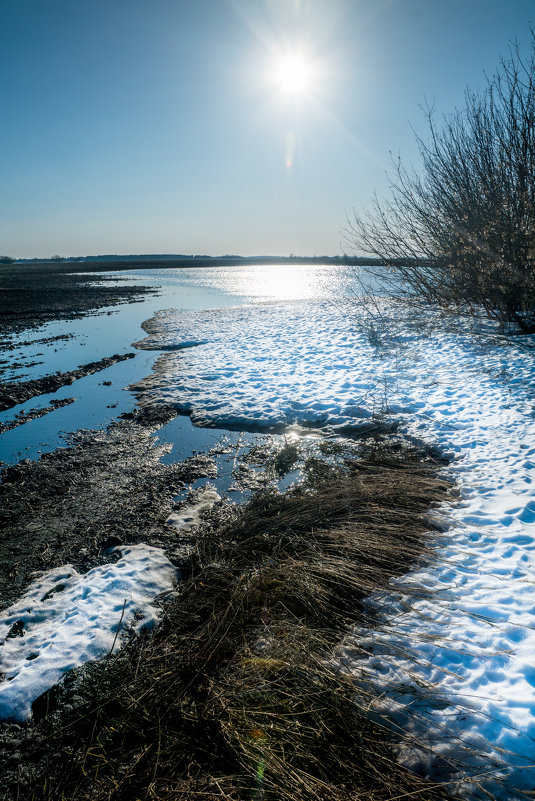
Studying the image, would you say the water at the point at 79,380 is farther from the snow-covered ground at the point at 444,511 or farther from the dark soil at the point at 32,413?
the snow-covered ground at the point at 444,511

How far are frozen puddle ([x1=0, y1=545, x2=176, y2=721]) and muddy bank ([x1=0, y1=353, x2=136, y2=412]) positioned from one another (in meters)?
5.83

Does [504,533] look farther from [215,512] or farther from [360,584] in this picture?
[215,512]

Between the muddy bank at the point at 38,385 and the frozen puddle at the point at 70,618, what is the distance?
19.1 ft

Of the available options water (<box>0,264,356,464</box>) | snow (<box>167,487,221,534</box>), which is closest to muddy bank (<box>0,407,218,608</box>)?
snow (<box>167,487,221,534</box>)

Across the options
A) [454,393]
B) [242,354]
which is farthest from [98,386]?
[454,393]

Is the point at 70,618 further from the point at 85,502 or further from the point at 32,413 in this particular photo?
the point at 32,413

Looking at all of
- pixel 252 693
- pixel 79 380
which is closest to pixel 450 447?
pixel 252 693

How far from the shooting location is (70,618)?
9.14 ft

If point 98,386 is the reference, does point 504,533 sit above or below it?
above

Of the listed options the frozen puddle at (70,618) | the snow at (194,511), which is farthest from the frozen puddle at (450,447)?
the snow at (194,511)

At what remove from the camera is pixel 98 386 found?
30.0 feet

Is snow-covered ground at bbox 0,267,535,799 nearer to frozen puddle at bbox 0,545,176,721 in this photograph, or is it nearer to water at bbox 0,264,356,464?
frozen puddle at bbox 0,545,176,721

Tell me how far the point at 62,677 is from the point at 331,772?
5.41ft

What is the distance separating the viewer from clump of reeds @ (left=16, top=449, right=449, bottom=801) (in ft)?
5.27
